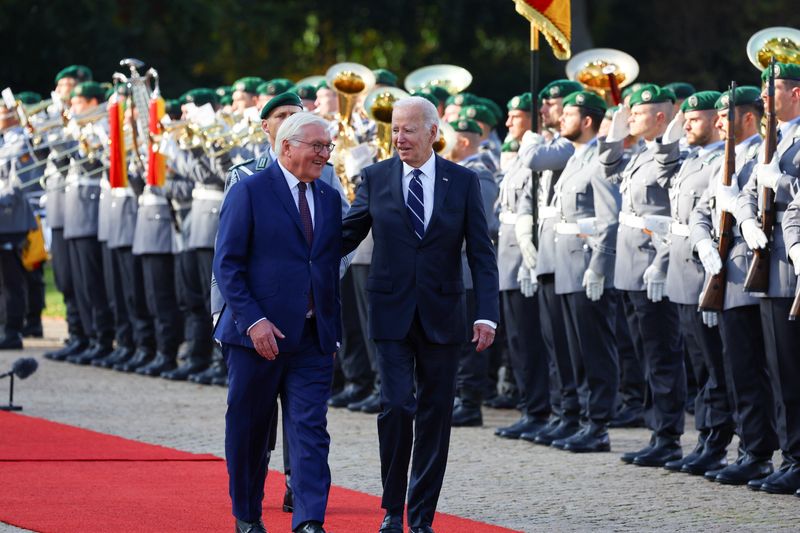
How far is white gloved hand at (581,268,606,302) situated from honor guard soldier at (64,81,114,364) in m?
6.11

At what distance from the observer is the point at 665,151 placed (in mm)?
10383

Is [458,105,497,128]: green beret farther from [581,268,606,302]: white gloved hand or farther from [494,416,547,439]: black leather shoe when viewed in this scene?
[494,416,547,439]: black leather shoe

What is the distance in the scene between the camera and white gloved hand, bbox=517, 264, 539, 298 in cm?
1164

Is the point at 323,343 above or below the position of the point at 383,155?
below

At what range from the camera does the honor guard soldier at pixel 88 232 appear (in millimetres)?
15711

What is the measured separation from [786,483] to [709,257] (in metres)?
1.23

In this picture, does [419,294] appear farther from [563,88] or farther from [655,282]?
[563,88]

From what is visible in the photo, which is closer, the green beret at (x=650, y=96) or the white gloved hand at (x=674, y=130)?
the white gloved hand at (x=674, y=130)

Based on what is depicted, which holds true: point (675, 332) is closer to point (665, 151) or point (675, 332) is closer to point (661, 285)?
point (661, 285)

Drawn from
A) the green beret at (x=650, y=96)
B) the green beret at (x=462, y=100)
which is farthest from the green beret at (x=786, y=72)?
the green beret at (x=462, y=100)

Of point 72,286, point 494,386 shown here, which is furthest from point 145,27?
point 494,386

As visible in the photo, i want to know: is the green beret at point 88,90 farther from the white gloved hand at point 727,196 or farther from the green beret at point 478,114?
the white gloved hand at point 727,196

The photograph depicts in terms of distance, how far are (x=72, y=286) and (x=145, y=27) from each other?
15.1 m

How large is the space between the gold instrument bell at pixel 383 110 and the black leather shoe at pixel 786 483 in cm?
417
